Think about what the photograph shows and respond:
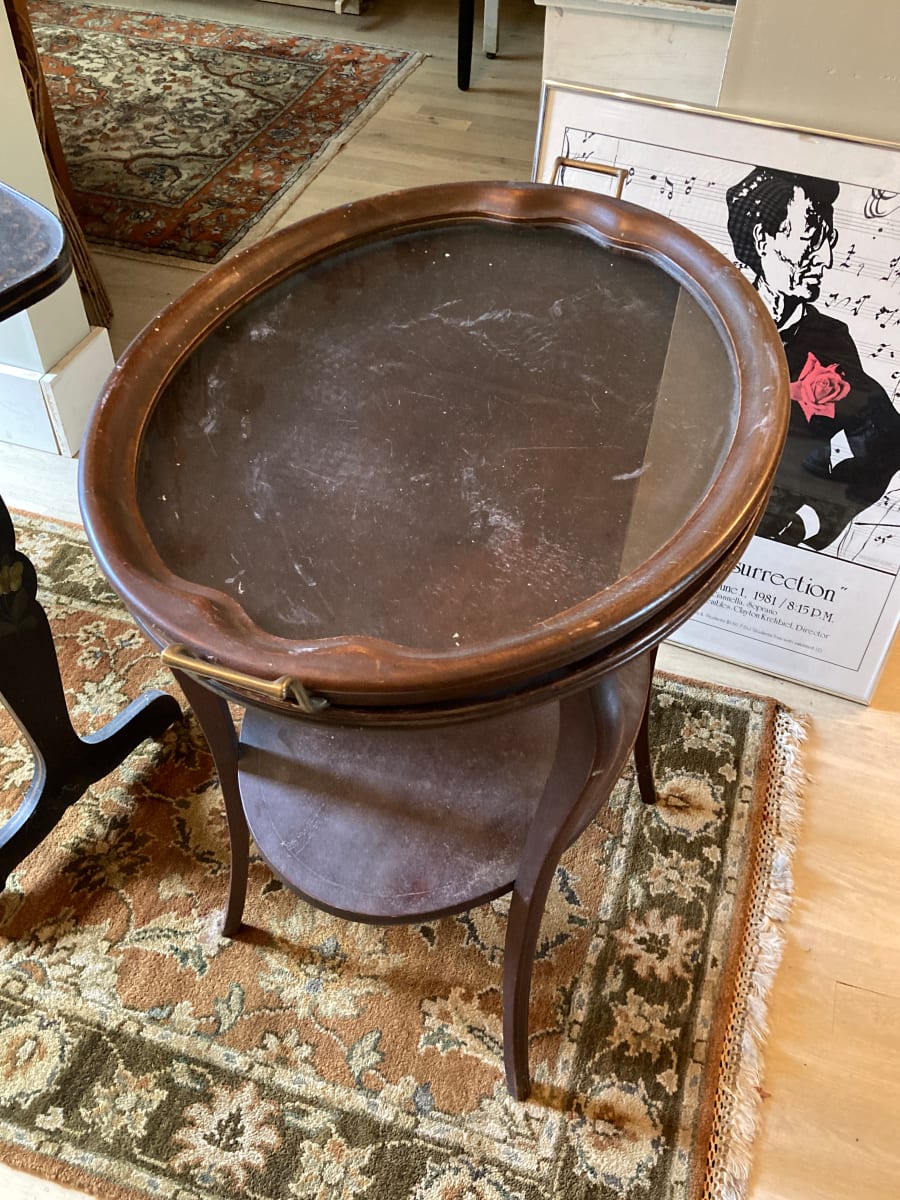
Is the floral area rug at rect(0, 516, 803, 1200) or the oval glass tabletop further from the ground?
the oval glass tabletop

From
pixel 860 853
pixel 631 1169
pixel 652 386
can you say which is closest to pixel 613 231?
pixel 652 386

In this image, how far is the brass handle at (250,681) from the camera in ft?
2.13

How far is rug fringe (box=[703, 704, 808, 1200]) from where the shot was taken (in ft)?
3.62

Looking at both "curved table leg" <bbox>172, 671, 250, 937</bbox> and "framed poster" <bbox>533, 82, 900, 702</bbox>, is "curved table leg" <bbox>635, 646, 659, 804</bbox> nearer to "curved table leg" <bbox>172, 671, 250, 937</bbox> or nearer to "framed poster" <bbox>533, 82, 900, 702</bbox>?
"framed poster" <bbox>533, 82, 900, 702</bbox>

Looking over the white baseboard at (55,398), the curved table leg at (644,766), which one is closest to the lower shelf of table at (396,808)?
the curved table leg at (644,766)

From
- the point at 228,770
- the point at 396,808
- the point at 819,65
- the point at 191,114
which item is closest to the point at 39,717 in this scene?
the point at 228,770

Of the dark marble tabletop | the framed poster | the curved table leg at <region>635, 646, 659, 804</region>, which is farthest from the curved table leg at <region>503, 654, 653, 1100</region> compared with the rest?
the dark marble tabletop

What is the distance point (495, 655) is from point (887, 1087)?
2.91 feet

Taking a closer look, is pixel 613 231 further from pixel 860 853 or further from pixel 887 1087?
pixel 887 1087

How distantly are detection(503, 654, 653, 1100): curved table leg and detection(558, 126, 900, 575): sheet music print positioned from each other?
0.53 metres

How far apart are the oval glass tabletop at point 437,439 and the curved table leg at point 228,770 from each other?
18 centimetres

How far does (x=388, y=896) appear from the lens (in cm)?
106

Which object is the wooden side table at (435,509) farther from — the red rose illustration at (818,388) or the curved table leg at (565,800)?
the red rose illustration at (818,388)

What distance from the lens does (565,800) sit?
89 centimetres
